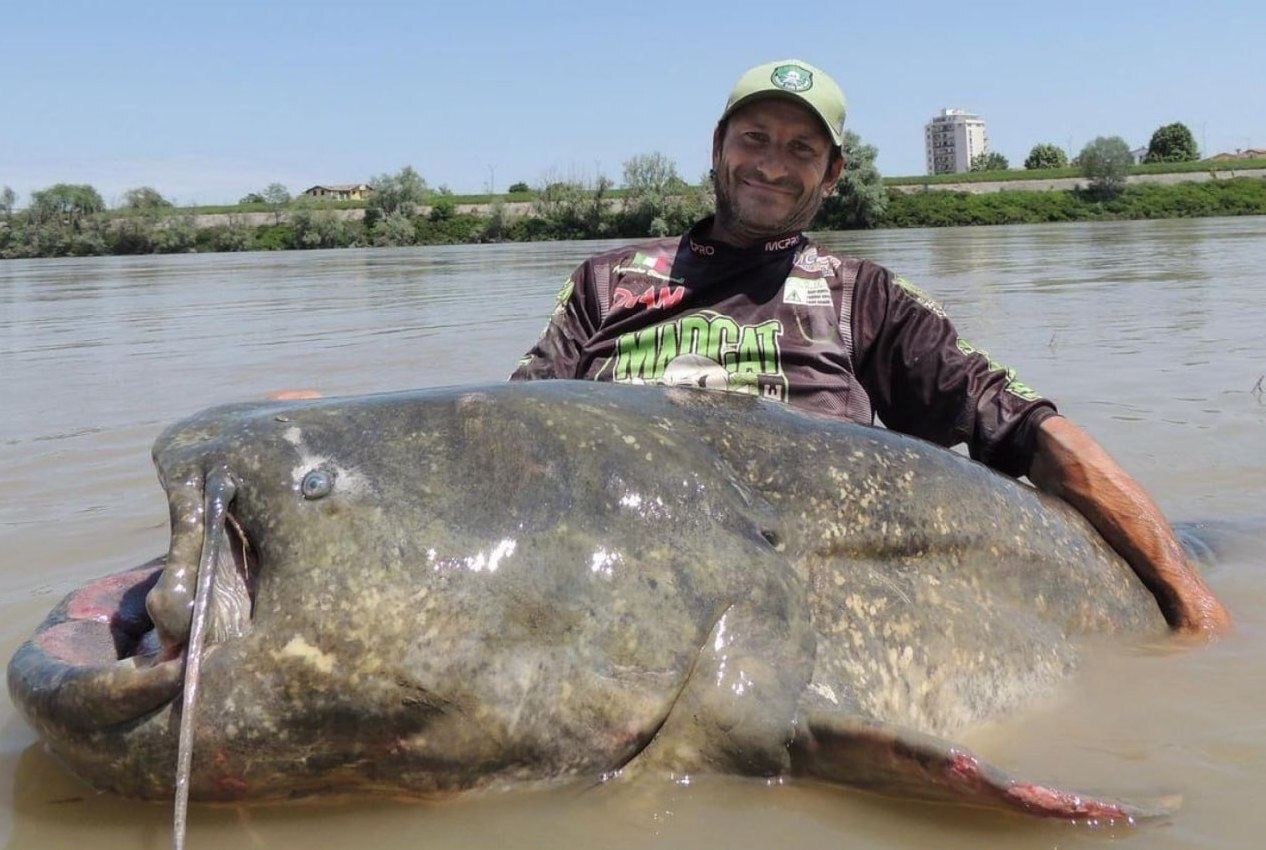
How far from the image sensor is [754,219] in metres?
3.90

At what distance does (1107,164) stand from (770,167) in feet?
241

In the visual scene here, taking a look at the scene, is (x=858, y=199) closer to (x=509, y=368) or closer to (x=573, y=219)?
(x=573, y=219)

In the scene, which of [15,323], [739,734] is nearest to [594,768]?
[739,734]

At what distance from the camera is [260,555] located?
2113 mm

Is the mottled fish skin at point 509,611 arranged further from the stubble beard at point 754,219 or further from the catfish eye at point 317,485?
the stubble beard at point 754,219

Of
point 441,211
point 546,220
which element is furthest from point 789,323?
point 441,211

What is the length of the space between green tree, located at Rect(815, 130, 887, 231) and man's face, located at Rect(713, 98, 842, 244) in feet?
187

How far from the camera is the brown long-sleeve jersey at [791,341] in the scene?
361 cm

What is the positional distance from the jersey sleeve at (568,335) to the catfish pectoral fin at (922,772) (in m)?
1.98

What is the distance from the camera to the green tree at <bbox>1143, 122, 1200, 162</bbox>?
105 meters

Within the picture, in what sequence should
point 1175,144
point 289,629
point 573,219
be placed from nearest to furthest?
point 289,629
point 573,219
point 1175,144

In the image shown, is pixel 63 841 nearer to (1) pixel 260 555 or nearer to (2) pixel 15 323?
(1) pixel 260 555

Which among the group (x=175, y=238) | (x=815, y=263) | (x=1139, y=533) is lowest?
(x=1139, y=533)

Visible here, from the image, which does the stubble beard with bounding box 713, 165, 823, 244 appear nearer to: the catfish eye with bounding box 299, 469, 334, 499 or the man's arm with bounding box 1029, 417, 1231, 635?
the man's arm with bounding box 1029, 417, 1231, 635
